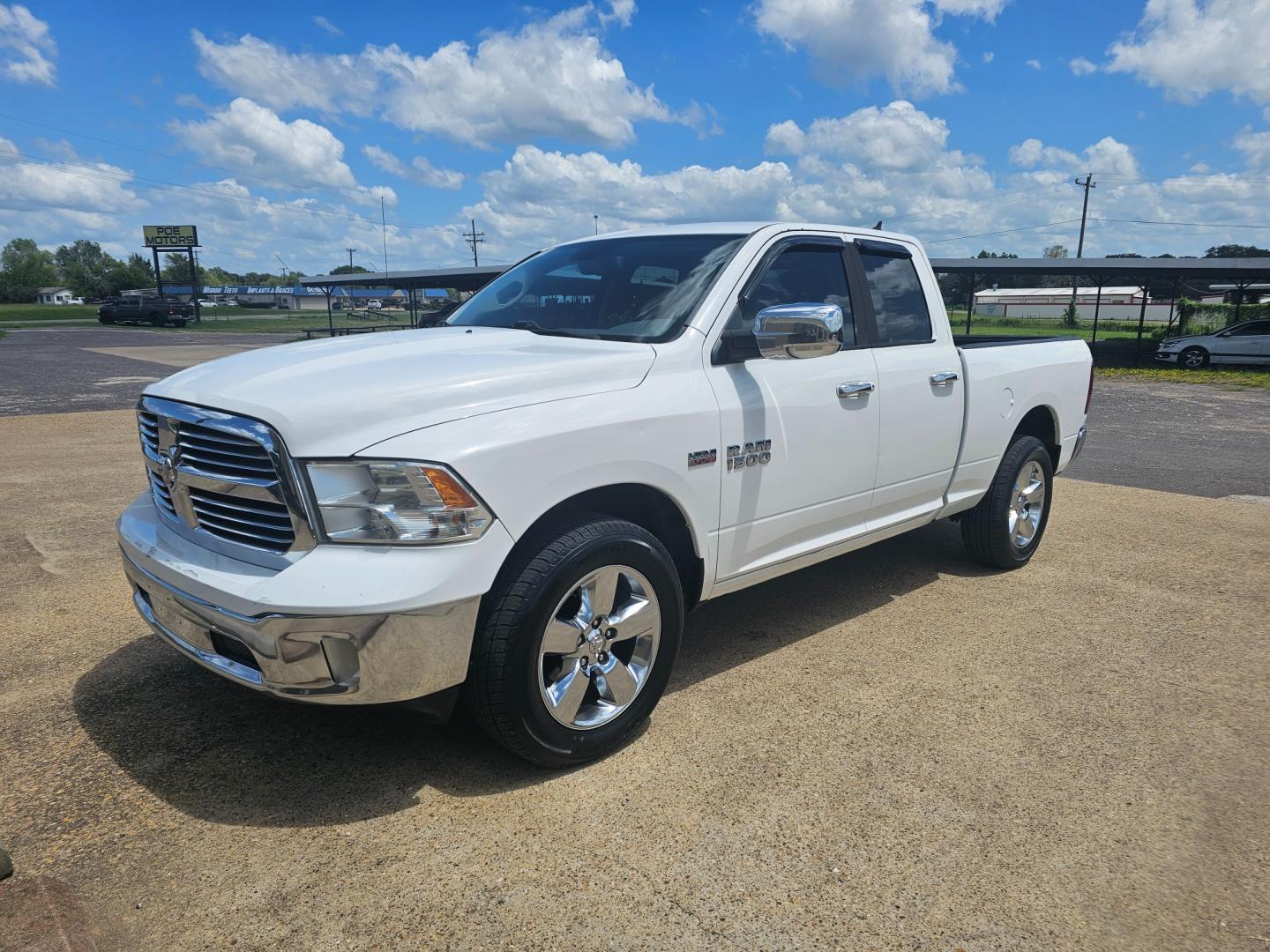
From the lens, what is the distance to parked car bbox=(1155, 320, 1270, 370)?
954 inches

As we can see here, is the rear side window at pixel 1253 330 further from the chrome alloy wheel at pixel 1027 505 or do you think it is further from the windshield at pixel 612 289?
the windshield at pixel 612 289

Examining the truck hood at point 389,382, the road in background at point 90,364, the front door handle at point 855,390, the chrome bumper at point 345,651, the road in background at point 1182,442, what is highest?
the truck hood at point 389,382

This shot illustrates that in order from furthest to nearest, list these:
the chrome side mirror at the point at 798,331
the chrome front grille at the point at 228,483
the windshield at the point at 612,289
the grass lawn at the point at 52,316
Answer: the grass lawn at the point at 52,316, the windshield at the point at 612,289, the chrome side mirror at the point at 798,331, the chrome front grille at the point at 228,483

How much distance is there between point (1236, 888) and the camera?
8.24ft

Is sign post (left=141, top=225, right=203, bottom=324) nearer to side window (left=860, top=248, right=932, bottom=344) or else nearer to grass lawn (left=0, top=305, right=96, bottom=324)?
grass lawn (left=0, top=305, right=96, bottom=324)

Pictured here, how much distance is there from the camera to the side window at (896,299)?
442 centimetres

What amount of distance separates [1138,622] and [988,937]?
2892mm

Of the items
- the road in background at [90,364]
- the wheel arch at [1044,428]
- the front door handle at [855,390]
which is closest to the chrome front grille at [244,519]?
the front door handle at [855,390]

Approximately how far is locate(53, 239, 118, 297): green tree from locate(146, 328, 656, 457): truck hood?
131475mm

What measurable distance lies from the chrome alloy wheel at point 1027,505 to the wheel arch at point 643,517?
2666 mm

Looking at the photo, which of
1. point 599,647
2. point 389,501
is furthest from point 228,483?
point 599,647

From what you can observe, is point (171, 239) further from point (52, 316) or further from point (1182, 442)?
point (1182, 442)

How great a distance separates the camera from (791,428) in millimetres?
3672

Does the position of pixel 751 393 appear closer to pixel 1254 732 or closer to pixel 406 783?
pixel 406 783
